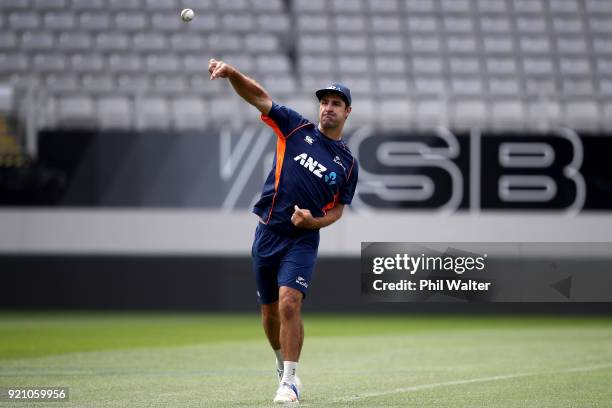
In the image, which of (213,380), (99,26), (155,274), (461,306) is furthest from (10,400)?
(99,26)

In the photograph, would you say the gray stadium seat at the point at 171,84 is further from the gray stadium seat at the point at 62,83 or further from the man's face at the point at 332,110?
the man's face at the point at 332,110

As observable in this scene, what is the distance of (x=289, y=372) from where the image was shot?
24.1 ft

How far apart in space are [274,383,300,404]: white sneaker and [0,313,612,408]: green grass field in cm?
12

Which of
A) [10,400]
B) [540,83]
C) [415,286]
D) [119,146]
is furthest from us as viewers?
[540,83]

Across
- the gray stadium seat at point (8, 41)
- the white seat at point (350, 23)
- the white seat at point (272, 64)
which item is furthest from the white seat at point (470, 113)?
the gray stadium seat at point (8, 41)

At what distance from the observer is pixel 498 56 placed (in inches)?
808

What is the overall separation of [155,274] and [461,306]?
524 cm

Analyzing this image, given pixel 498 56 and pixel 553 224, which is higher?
pixel 498 56

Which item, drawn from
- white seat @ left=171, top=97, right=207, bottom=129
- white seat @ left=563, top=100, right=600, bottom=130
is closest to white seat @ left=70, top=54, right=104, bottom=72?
white seat @ left=171, top=97, right=207, bottom=129

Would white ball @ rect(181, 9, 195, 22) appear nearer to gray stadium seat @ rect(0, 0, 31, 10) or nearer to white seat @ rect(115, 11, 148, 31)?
white seat @ rect(115, 11, 148, 31)

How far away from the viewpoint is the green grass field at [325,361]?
7.73 metres

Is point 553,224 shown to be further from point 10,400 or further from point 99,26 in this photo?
point 10,400

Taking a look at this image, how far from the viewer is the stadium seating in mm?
18562

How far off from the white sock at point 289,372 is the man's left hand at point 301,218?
37.1 inches
